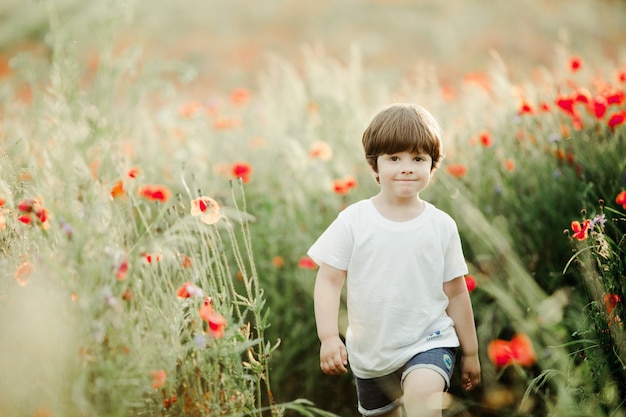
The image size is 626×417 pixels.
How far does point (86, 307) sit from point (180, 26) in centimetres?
1522

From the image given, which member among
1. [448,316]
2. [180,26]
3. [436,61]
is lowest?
[448,316]

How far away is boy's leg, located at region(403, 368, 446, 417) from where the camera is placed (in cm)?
188

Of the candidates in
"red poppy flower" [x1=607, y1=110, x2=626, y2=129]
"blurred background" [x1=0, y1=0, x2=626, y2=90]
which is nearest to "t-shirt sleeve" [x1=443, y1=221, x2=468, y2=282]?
"red poppy flower" [x1=607, y1=110, x2=626, y2=129]

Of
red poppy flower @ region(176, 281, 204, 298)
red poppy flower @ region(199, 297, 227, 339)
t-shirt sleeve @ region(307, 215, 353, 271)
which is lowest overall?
red poppy flower @ region(199, 297, 227, 339)

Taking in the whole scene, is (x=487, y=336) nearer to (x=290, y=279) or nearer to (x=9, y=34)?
(x=290, y=279)

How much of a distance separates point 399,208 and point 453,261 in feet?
0.80

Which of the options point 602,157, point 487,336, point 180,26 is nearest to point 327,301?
point 487,336

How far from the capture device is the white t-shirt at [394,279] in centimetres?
209

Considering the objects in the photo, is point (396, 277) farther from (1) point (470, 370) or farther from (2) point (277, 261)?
(2) point (277, 261)

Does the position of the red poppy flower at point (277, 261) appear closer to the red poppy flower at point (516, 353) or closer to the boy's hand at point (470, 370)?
the boy's hand at point (470, 370)

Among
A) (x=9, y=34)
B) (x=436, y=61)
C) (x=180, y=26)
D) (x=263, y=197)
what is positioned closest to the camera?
(x=9, y=34)

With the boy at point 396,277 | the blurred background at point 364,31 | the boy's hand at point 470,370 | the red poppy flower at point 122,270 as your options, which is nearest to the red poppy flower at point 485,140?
the boy at point 396,277

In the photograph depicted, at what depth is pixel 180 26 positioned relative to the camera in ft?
51.9

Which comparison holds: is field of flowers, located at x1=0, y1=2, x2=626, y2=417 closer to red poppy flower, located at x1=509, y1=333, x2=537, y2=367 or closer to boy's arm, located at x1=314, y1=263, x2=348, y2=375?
red poppy flower, located at x1=509, y1=333, x2=537, y2=367
